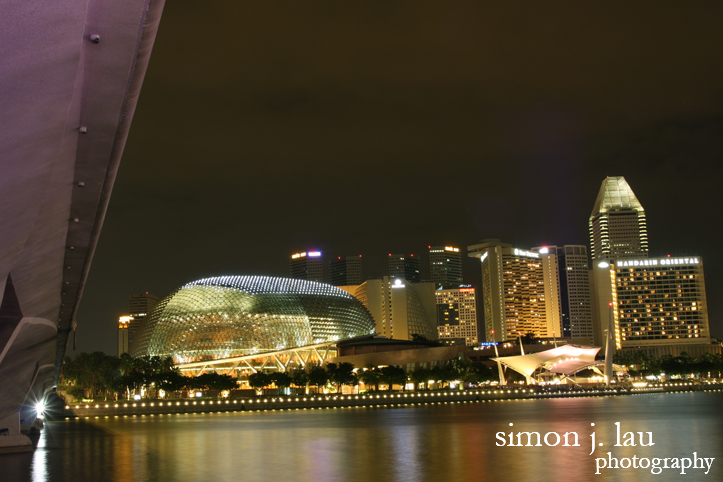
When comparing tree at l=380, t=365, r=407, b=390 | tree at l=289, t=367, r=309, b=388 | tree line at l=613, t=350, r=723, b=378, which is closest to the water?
tree at l=289, t=367, r=309, b=388

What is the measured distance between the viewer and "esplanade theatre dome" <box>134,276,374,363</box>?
358ft

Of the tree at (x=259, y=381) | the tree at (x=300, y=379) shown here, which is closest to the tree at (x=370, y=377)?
the tree at (x=300, y=379)

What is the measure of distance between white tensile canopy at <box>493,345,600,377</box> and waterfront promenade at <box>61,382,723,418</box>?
34.3 feet

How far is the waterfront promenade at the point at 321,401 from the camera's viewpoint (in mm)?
76125

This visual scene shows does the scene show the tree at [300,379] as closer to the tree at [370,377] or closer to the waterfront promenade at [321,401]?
the waterfront promenade at [321,401]

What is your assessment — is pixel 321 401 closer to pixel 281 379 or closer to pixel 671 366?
pixel 281 379

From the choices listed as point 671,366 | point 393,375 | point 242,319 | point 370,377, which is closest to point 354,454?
point 370,377

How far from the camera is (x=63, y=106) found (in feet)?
34.2

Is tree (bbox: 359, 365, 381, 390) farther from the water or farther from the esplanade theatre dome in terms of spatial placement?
the water

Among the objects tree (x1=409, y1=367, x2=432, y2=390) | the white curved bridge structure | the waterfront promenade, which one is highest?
the white curved bridge structure

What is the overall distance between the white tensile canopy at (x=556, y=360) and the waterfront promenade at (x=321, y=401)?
411 inches

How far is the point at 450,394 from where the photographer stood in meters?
93.1

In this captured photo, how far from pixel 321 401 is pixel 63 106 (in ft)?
Result: 258

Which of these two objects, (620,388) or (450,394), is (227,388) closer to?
(450,394)
